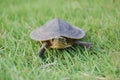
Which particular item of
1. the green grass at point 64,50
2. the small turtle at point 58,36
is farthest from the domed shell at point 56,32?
the green grass at point 64,50

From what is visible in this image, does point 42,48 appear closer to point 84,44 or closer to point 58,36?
point 58,36

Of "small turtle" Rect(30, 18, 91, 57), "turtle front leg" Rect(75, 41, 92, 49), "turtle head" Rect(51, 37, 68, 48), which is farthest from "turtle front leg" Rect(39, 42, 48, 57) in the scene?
"turtle front leg" Rect(75, 41, 92, 49)

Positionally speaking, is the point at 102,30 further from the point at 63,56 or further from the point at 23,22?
the point at 23,22

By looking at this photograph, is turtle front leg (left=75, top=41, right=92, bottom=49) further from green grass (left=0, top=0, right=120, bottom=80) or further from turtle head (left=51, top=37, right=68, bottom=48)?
turtle head (left=51, top=37, right=68, bottom=48)

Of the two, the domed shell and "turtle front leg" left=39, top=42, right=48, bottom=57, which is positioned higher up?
the domed shell

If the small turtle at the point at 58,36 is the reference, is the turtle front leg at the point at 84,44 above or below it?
below

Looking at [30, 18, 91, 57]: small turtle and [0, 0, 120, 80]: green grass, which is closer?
[0, 0, 120, 80]: green grass

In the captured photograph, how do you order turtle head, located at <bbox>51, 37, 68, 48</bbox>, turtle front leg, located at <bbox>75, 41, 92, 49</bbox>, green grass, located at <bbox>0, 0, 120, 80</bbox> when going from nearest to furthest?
1. green grass, located at <bbox>0, 0, 120, 80</bbox>
2. turtle head, located at <bbox>51, 37, 68, 48</bbox>
3. turtle front leg, located at <bbox>75, 41, 92, 49</bbox>

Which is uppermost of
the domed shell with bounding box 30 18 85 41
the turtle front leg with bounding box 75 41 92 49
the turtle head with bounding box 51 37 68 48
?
the domed shell with bounding box 30 18 85 41

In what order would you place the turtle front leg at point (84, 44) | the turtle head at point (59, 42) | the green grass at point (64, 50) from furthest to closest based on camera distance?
the turtle front leg at point (84, 44) < the turtle head at point (59, 42) < the green grass at point (64, 50)

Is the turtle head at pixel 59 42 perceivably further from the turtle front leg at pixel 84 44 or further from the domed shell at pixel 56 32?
the turtle front leg at pixel 84 44

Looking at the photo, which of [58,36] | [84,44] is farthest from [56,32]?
[84,44]
